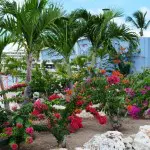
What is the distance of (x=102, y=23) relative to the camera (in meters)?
12.1

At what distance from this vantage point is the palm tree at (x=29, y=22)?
309 inches

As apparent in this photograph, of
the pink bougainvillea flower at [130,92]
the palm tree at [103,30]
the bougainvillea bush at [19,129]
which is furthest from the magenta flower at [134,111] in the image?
the bougainvillea bush at [19,129]

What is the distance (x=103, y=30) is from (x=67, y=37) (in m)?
1.73

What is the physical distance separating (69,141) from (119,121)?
64.0 inches

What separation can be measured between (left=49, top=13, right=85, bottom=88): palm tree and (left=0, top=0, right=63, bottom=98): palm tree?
1.26 m

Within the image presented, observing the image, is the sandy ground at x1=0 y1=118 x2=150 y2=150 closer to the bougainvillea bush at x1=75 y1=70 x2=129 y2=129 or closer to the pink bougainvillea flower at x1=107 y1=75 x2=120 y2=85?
the bougainvillea bush at x1=75 y1=70 x2=129 y2=129

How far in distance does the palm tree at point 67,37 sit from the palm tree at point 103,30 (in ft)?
1.60

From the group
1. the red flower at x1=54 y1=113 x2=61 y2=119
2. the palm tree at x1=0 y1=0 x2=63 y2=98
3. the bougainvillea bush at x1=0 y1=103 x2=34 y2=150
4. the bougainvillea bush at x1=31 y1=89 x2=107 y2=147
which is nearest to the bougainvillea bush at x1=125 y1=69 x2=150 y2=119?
the palm tree at x1=0 y1=0 x2=63 y2=98

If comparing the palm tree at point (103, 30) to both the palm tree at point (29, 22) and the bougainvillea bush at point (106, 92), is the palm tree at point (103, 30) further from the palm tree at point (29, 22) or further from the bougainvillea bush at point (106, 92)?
the bougainvillea bush at point (106, 92)

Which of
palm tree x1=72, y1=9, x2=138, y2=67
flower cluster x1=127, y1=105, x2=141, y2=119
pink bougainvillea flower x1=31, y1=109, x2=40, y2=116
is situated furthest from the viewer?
palm tree x1=72, y1=9, x2=138, y2=67

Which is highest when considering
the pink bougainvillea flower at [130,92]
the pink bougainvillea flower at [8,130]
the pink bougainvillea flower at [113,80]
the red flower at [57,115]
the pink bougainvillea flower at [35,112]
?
the pink bougainvillea flower at [113,80]

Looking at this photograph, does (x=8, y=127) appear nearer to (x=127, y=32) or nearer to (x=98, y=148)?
(x=98, y=148)

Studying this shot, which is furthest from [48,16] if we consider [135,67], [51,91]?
[135,67]

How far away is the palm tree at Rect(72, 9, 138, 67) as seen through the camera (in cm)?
1202
